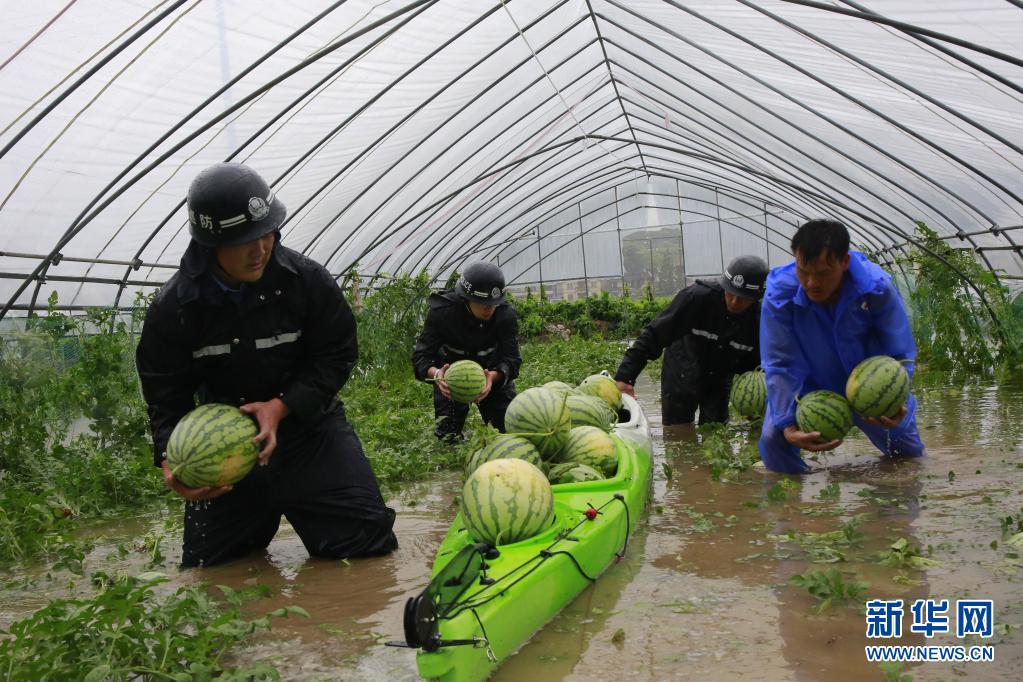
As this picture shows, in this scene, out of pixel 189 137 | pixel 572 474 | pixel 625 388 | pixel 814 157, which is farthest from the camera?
pixel 814 157

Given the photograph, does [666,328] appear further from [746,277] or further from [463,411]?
[463,411]

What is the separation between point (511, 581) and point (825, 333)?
3.29 meters

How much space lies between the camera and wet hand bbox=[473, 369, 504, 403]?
291 inches

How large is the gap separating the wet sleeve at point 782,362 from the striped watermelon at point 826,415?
0.32m

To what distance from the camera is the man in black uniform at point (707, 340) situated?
24.1ft

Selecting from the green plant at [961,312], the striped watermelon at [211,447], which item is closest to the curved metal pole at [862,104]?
the green plant at [961,312]

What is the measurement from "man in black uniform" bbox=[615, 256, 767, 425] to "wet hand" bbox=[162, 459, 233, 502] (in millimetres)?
3862

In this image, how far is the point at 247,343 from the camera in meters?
4.38

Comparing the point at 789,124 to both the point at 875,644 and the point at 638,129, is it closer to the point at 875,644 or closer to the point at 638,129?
the point at 638,129

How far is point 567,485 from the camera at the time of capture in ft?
15.0

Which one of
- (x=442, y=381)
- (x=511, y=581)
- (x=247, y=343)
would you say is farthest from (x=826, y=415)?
(x=247, y=343)

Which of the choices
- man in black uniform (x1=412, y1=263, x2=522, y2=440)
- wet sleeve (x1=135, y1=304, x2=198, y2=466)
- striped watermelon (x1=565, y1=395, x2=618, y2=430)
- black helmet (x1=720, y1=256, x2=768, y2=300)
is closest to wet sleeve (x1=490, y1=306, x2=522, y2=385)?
man in black uniform (x1=412, y1=263, x2=522, y2=440)

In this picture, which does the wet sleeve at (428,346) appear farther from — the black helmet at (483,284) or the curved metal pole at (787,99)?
the curved metal pole at (787,99)

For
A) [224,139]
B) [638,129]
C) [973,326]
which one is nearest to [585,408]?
[224,139]
